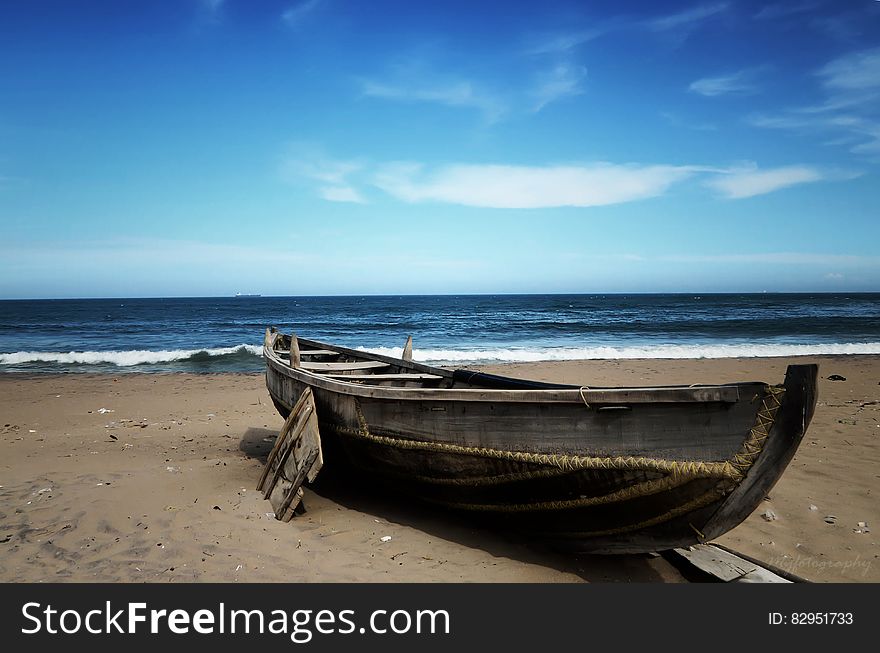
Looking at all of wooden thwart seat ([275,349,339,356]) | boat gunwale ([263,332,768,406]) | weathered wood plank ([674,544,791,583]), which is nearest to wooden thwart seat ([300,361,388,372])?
wooden thwart seat ([275,349,339,356])

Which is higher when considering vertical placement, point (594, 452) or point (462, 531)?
point (594, 452)

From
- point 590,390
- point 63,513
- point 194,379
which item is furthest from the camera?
point 194,379

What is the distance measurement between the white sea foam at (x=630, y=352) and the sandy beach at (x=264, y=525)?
11.3 metres

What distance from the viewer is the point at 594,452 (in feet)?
12.2

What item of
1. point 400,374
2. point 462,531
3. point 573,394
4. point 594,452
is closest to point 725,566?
point 594,452

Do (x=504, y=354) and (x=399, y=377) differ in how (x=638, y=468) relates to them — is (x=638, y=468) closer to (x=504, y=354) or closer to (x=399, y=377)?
(x=399, y=377)

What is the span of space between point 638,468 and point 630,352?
18285 millimetres

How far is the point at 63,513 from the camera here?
4.90 m

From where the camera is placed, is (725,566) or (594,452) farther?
(725,566)

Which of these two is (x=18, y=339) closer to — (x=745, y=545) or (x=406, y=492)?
(x=406, y=492)

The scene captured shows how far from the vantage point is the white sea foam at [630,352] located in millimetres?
19656

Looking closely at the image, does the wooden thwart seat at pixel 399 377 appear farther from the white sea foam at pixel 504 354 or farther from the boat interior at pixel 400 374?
the white sea foam at pixel 504 354
